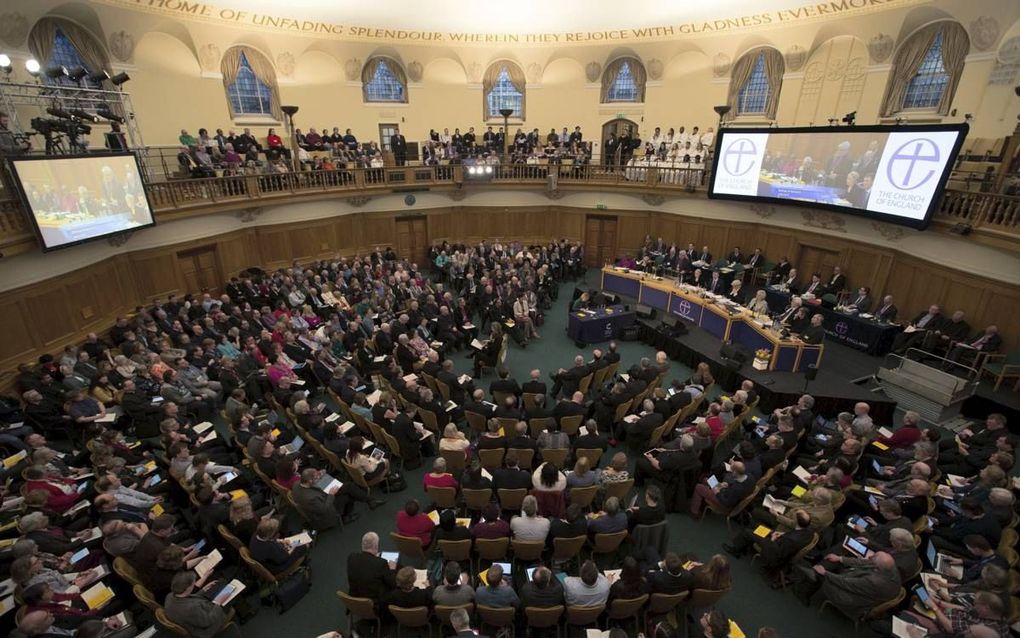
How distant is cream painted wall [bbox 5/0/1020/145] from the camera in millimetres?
13578

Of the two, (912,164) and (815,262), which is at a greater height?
(912,164)

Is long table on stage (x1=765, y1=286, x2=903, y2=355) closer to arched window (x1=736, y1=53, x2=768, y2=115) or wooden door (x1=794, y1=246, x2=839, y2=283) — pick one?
wooden door (x1=794, y1=246, x2=839, y2=283)

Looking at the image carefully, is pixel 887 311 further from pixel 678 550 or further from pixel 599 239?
pixel 599 239

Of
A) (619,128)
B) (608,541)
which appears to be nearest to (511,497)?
(608,541)

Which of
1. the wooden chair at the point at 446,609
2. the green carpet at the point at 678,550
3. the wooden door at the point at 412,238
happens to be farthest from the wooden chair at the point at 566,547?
the wooden door at the point at 412,238

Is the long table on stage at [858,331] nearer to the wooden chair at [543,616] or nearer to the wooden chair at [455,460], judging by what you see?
the wooden chair at [455,460]

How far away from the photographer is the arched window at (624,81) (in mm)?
20781

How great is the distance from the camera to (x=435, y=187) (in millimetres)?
19109

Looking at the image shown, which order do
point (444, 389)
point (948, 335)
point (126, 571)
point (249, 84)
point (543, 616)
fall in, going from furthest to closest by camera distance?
1. point (249, 84)
2. point (948, 335)
3. point (444, 389)
4. point (126, 571)
5. point (543, 616)

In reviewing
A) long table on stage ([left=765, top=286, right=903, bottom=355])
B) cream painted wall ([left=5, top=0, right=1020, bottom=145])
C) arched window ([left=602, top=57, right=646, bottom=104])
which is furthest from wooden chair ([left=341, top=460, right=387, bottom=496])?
arched window ([left=602, top=57, right=646, bottom=104])

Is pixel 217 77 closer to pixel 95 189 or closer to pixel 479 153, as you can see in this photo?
pixel 95 189

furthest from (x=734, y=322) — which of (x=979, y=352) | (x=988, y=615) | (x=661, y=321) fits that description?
(x=988, y=615)

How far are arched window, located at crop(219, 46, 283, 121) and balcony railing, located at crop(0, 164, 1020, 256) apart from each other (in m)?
4.61

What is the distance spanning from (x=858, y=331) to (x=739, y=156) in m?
6.73
